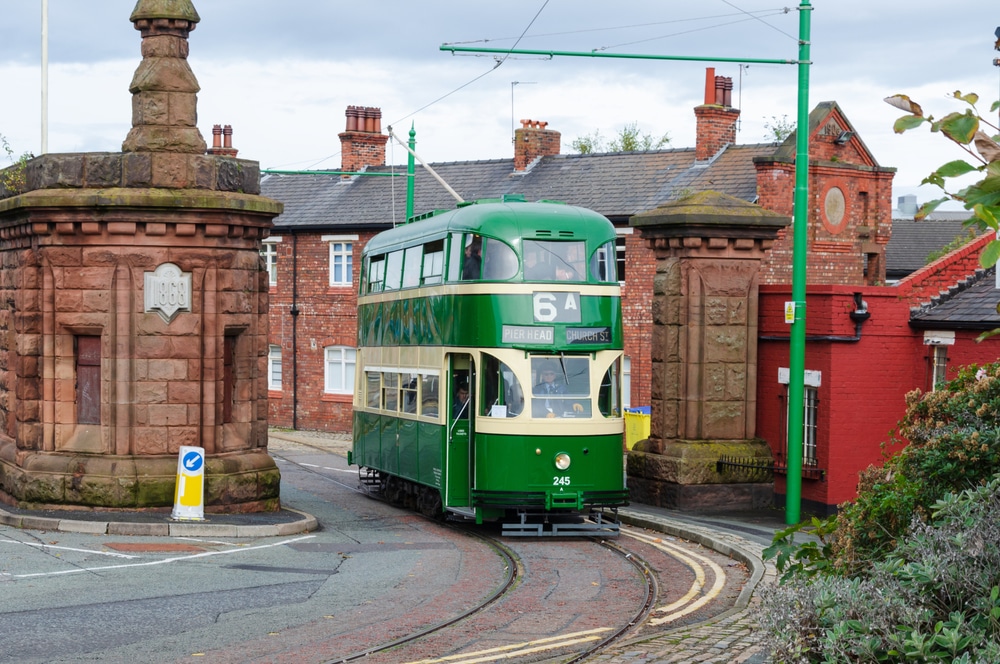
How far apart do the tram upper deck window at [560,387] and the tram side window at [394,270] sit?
14.5 feet

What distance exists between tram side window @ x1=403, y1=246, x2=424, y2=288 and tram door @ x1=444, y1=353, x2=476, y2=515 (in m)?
2.35

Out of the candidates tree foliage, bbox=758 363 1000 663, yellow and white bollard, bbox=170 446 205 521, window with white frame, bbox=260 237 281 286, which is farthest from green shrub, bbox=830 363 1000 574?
window with white frame, bbox=260 237 281 286

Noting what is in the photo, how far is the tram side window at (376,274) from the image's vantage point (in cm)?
2377

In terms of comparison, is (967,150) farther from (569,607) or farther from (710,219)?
(710,219)

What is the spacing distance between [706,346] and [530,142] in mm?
21056

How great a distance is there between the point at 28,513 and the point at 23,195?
460cm

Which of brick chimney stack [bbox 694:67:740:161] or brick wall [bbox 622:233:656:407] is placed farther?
brick chimney stack [bbox 694:67:740:161]

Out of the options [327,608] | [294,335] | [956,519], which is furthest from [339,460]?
[956,519]

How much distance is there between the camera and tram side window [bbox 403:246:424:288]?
2141 cm

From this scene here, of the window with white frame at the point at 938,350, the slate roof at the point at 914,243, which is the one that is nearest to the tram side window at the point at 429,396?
the window with white frame at the point at 938,350

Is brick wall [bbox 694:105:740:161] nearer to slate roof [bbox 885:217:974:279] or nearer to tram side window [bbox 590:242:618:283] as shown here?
slate roof [bbox 885:217:974:279]

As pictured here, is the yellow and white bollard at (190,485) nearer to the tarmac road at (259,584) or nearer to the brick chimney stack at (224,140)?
the tarmac road at (259,584)

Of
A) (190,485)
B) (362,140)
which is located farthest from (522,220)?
(362,140)

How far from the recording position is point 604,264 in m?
19.3
